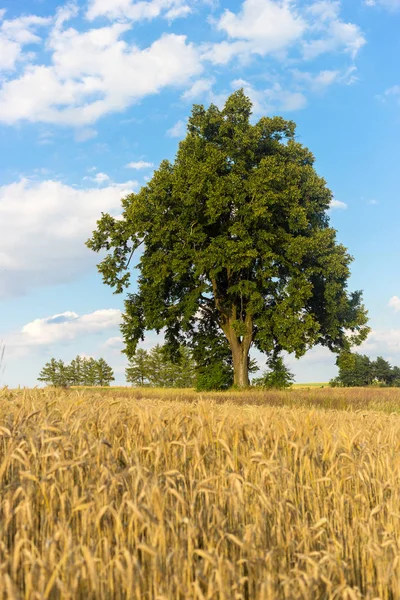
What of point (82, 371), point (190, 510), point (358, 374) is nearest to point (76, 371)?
point (82, 371)

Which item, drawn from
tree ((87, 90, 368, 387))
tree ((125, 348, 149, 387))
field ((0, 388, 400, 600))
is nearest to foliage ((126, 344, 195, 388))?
tree ((125, 348, 149, 387))

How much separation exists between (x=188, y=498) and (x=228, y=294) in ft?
82.4

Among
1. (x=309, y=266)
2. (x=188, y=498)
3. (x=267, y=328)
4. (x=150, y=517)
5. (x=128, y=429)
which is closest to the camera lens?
(x=150, y=517)

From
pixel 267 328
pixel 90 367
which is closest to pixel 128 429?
pixel 267 328

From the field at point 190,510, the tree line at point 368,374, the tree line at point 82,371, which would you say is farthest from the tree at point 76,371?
the field at point 190,510

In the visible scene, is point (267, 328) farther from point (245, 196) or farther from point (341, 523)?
point (341, 523)

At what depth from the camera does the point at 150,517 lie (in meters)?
2.94

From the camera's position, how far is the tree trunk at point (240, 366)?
28422mm

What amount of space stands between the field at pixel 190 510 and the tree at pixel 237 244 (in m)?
19.4

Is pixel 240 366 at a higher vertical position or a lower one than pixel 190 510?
higher

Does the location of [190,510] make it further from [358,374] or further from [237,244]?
[358,374]

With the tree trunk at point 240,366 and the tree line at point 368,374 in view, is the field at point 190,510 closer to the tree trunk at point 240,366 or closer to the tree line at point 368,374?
the tree trunk at point 240,366

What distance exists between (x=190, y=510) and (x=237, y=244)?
22247 mm

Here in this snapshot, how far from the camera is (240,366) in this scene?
93.9 ft
